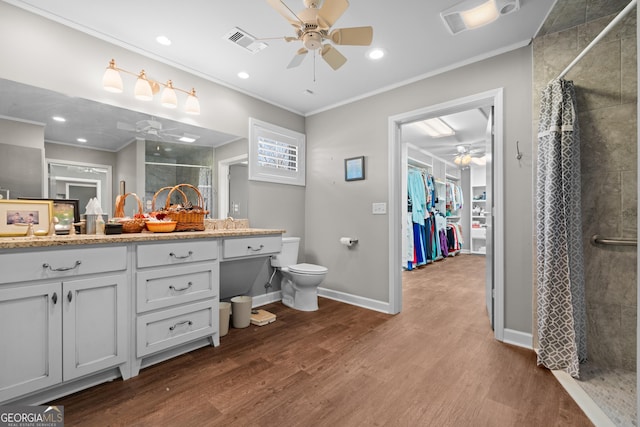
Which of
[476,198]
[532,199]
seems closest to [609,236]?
[532,199]

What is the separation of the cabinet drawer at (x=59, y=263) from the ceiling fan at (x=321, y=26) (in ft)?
5.67

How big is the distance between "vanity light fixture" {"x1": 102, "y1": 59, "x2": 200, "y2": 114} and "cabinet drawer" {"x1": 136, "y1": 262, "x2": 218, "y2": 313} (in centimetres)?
143

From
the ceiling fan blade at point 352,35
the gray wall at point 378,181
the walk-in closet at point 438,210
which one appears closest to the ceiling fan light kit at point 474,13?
the gray wall at point 378,181

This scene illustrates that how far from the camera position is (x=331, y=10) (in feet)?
5.01

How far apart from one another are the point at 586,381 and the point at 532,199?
1.26 metres

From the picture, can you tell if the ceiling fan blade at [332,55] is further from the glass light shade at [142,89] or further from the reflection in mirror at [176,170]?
the reflection in mirror at [176,170]

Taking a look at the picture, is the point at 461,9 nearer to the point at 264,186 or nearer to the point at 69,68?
the point at 264,186

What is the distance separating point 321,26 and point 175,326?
2.20m

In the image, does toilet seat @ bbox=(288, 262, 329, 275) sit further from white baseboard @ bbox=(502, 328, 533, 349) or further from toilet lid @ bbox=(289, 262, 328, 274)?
white baseboard @ bbox=(502, 328, 533, 349)

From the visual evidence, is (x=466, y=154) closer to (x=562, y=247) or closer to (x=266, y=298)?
(x=562, y=247)

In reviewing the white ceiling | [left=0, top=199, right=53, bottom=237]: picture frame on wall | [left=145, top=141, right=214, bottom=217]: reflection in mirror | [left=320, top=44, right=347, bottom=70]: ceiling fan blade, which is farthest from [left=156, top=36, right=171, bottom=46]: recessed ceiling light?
[left=0, top=199, right=53, bottom=237]: picture frame on wall

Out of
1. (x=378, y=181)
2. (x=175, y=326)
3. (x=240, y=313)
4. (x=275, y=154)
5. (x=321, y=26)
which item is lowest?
(x=240, y=313)

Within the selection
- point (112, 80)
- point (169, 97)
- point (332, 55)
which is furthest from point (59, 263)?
point (332, 55)

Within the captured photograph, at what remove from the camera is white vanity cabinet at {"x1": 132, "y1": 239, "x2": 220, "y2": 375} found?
1820 millimetres
